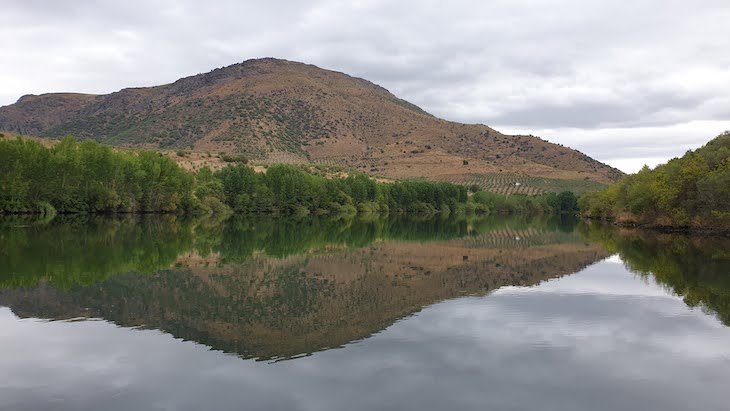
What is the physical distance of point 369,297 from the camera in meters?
21.3

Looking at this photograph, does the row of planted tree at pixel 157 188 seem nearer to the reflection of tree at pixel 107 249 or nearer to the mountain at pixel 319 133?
the reflection of tree at pixel 107 249

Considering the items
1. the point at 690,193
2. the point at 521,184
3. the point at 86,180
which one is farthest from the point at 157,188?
the point at 521,184

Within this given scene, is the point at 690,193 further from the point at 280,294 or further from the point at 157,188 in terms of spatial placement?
the point at 157,188

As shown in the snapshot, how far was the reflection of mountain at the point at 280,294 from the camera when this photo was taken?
15.9 meters

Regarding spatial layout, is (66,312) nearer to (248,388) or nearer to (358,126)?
(248,388)

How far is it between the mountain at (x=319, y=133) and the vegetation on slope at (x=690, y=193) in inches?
3226

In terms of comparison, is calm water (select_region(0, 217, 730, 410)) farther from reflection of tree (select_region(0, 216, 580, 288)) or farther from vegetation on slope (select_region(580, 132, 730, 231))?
vegetation on slope (select_region(580, 132, 730, 231))

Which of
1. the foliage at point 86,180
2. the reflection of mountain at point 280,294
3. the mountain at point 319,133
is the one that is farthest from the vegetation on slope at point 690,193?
the mountain at point 319,133

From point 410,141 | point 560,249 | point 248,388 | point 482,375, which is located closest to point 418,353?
point 482,375

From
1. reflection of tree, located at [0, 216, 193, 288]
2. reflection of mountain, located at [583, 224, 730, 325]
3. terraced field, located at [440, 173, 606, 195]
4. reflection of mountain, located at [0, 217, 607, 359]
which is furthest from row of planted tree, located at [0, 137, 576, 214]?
reflection of mountain, located at [583, 224, 730, 325]

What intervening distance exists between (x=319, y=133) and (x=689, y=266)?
13320cm

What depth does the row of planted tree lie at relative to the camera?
62.4 meters

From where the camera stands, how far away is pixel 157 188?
256 ft

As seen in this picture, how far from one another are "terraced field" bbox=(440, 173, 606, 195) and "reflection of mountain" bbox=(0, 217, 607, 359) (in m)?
122
